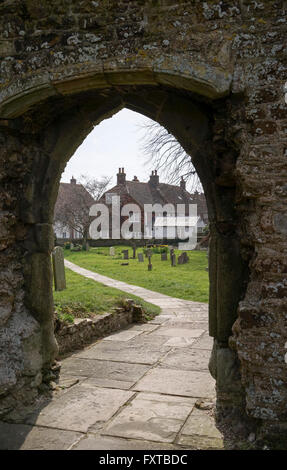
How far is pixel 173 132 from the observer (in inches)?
161

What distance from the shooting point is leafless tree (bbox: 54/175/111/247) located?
36.8m

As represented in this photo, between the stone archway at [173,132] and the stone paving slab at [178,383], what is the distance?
2.59 feet

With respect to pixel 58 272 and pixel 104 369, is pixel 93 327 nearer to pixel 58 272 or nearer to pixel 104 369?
pixel 104 369

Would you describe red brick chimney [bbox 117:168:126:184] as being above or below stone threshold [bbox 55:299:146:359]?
above

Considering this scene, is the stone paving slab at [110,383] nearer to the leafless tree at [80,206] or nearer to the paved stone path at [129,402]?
the paved stone path at [129,402]

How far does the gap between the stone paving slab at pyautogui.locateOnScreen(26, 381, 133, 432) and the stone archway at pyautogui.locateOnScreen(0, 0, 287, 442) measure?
0.32 m

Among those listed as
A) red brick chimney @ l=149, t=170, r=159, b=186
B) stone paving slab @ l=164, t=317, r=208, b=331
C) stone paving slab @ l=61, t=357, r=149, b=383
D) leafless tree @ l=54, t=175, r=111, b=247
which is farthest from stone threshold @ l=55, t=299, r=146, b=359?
red brick chimney @ l=149, t=170, r=159, b=186

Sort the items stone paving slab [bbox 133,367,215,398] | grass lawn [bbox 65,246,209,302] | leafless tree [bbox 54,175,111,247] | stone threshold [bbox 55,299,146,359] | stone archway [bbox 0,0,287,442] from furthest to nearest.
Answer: leafless tree [bbox 54,175,111,247] → grass lawn [bbox 65,246,209,302] → stone threshold [bbox 55,299,146,359] → stone paving slab [bbox 133,367,215,398] → stone archway [bbox 0,0,287,442]

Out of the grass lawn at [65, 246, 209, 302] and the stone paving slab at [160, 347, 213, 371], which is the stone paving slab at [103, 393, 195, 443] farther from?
the grass lawn at [65, 246, 209, 302]

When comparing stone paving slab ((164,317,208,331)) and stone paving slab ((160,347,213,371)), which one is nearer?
stone paving slab ((160,347,213,371))

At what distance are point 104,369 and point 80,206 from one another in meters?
33.1

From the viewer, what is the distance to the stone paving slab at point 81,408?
376 centimetres

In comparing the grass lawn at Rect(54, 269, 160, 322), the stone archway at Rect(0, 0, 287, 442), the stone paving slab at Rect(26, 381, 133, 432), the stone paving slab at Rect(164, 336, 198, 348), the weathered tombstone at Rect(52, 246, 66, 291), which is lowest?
the stone paving slab at Rect(164, 336, 198, 348)

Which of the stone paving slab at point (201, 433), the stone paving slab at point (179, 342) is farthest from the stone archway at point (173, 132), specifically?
the stone paving slab at point (179, 342)
